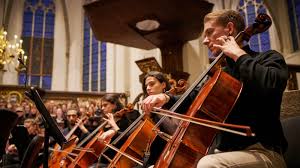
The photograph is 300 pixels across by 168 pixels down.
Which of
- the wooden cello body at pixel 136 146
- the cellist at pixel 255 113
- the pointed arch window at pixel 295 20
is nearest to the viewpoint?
the cellist at pixel 255 113

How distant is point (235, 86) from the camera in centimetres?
147

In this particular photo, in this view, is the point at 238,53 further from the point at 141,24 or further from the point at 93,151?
the point at 141,24

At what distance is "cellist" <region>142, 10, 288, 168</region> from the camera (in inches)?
54.4

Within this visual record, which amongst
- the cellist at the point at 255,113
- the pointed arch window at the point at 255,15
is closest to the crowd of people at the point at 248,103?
the cellist at the point at 255,113

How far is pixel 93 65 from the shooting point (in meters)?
12.4

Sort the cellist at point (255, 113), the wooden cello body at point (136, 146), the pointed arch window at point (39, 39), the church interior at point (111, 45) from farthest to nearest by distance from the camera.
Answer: the pointed arch window at point (39, 39)
the church interior at point (111, 45)
the wooden cello body at point (136, 146)
the cellist at point (255, 113)

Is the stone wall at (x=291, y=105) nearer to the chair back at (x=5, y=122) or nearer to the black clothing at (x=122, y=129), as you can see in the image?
the black clothing at (x=122, y=129)

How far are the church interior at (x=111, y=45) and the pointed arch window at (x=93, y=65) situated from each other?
40 mm

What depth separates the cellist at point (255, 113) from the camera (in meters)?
1.38

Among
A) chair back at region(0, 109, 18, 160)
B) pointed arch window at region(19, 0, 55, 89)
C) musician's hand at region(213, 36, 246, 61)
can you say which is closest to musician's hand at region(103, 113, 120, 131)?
chair back at region(0, 109, 18, 160)

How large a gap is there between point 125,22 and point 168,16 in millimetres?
786


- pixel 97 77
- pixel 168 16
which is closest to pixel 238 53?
pixel 168 16

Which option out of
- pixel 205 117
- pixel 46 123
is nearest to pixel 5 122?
pixel 46 123

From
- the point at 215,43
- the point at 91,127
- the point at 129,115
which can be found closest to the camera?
the point at 215,43
